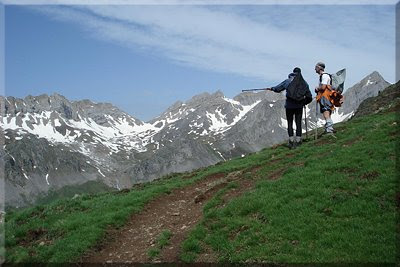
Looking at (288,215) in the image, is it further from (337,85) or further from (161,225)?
(337,85)

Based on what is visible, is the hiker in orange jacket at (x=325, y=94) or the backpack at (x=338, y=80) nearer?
the hiker in orange jacket at (x=325, y=94)

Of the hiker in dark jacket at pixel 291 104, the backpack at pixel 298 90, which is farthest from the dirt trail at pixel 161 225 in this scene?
the backpack at pixel 298 90

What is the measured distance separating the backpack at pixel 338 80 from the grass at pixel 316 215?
Answer: 6679 mm

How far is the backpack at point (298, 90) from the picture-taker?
89.7 ft

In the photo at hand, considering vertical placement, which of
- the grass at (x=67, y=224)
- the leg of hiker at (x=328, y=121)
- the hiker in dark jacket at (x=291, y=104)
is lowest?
the grass at (x=67, y=224)

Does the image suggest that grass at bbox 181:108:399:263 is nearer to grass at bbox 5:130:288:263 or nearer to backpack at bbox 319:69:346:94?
grass at bbox 5:130:288:263

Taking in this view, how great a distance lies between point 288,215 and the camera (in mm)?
16391

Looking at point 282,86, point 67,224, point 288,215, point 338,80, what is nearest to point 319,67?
point 338,80

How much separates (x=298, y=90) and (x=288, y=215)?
12624 millimetres

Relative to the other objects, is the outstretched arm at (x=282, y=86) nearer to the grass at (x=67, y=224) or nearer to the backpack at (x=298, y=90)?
the backpack at (x=298, y=90)

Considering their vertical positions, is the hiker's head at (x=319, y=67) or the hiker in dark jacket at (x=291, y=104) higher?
the hiker's head at (x=319, y=67)

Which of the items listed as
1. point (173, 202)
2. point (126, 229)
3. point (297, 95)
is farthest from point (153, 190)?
point (297, 95)

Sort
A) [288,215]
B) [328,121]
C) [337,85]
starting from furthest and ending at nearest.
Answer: [328,121]
[337,85]
[288,215]

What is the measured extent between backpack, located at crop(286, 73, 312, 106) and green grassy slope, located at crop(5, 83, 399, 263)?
3072mm
